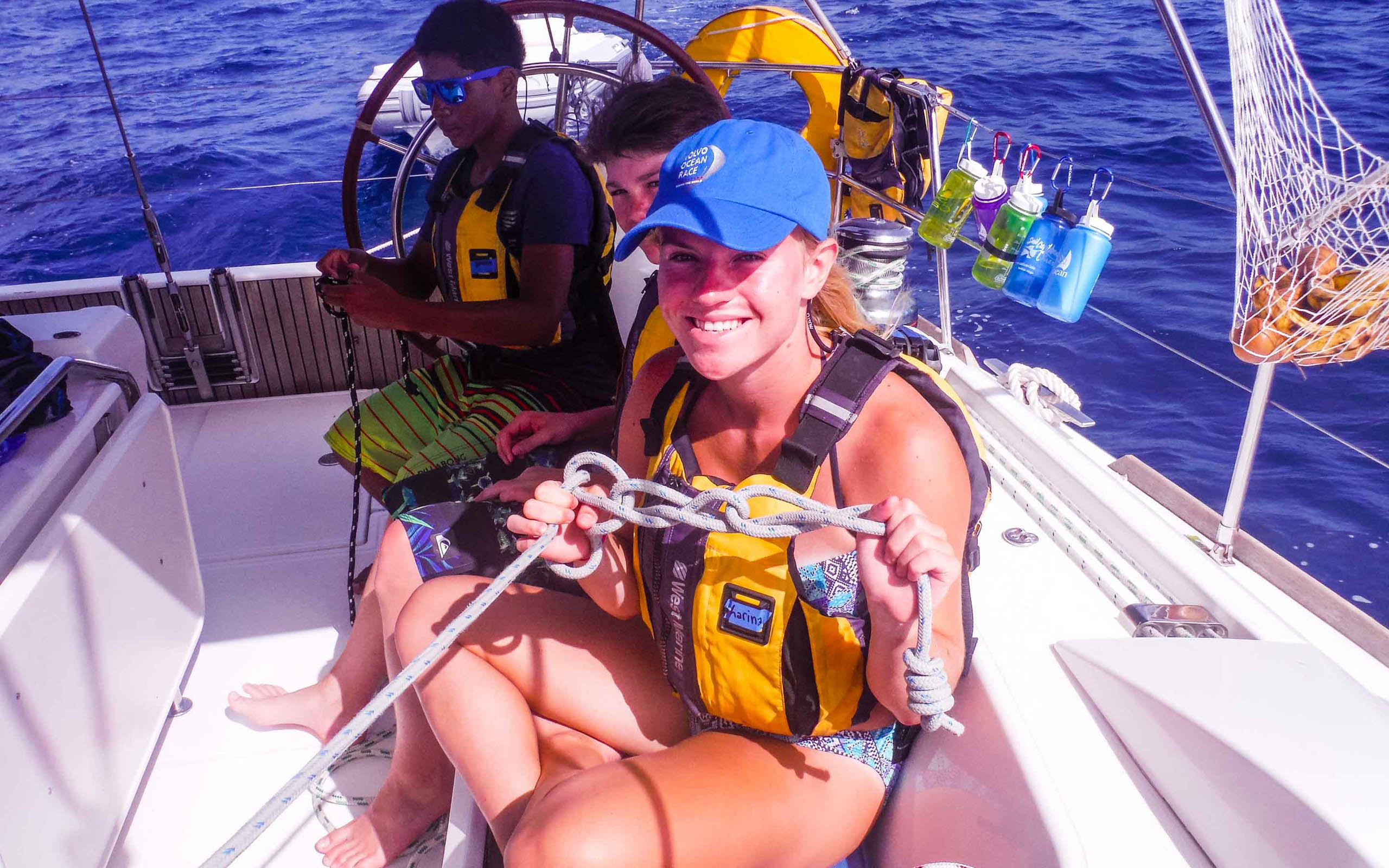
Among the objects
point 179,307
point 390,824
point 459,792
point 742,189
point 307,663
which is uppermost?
point 742,189

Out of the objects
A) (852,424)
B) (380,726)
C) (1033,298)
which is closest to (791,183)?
(852,424)

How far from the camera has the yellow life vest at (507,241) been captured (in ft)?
6.21

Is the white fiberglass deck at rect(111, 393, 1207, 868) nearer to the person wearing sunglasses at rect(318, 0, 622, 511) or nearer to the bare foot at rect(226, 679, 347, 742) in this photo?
the bare foot at rect(226, 679, 347, 742)

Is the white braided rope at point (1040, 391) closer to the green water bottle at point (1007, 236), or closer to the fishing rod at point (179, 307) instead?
the green water bottle at point (1007, 236)

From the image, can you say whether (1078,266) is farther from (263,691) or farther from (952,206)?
(263,691)

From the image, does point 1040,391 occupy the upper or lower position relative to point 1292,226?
lower

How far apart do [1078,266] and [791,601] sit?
128 centimetres

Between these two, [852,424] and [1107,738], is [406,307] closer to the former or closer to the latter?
[852,424]

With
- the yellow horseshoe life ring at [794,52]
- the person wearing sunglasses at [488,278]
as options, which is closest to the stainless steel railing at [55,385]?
the person wearing sunglasses at [488,278]

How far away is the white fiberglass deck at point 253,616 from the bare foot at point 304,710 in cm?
5

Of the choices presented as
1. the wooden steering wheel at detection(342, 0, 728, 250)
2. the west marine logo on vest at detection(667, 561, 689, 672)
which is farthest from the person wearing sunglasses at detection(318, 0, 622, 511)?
the west marine logo on vest at detection(667, 561, 689, 672)

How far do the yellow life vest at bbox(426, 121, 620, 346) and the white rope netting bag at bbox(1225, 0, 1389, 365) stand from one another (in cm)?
115

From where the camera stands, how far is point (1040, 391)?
2191mm


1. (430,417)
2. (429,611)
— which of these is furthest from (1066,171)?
(429,611)
